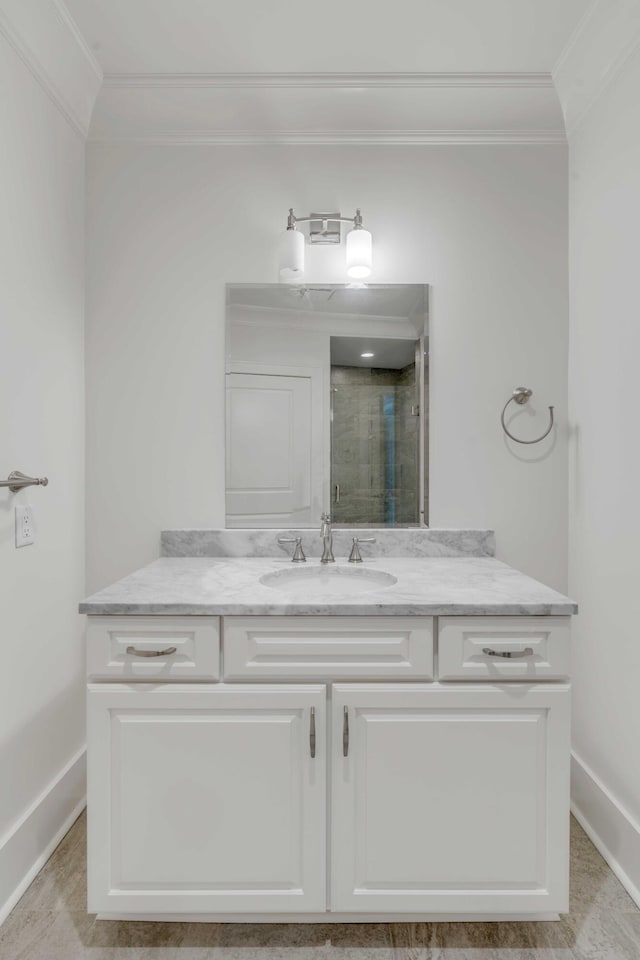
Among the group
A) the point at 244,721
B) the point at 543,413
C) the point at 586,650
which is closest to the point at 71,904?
the point at 244,721

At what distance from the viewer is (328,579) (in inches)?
75.5

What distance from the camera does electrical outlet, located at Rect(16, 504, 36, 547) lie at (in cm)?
168

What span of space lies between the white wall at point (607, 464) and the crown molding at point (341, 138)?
21cm

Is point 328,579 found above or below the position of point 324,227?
below

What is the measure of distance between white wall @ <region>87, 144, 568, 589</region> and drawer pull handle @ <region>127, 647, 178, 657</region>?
2.60 ft

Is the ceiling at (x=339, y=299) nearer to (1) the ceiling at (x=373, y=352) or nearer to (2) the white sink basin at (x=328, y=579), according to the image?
(1) the ceiling at (x=373, y=352)

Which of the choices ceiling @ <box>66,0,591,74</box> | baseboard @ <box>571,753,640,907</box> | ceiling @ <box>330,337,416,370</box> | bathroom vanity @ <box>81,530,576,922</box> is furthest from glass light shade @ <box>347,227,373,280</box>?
baseboard @ <box>571,753,640,907</box>

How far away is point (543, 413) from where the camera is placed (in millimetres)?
2164

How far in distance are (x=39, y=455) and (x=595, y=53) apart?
2.09m

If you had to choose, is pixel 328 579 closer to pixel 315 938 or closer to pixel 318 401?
pixel 318 401

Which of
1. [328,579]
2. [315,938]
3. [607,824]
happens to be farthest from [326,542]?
[607,824]

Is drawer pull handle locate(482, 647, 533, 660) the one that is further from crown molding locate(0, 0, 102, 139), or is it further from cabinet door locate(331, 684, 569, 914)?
crown molding locate(0, 0, 102, 139)

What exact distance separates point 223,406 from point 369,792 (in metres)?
1.36

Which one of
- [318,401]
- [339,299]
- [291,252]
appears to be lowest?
[318,401]
